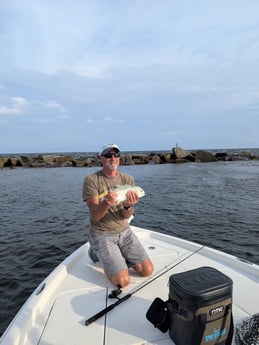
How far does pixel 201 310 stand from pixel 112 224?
2.25 metres

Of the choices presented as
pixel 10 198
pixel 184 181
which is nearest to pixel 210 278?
pixel 10 198

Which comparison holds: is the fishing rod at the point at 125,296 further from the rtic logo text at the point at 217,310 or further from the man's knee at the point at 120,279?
the rtic logo text at the point at 217,310

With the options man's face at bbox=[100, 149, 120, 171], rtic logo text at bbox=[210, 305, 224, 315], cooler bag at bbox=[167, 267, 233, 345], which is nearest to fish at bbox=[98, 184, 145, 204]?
man's face at bbox=[100, 149, 120, 171]

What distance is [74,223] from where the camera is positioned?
10617 millimetres

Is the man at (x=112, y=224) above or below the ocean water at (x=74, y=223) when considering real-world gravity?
above

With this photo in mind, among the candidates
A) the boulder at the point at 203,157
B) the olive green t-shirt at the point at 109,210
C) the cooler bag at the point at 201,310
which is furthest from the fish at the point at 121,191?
the boulder at the point at 203,157

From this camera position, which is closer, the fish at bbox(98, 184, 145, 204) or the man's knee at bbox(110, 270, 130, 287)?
the man's knee at bbox(110, 270, 130, 287)

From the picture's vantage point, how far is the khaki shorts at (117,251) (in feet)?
13.5

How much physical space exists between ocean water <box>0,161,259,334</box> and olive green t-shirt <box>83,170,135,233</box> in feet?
7.62

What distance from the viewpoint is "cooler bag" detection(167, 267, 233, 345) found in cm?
248

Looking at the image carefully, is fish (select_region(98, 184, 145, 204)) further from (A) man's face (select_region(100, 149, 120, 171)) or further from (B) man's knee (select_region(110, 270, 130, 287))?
(B) man's knee (select_region(110, 270, 130, 287))

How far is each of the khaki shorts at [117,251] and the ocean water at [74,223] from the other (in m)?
2.11

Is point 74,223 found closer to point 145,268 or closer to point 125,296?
point 145,268

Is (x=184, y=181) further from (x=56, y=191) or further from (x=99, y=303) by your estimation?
(x=99, y=303)
